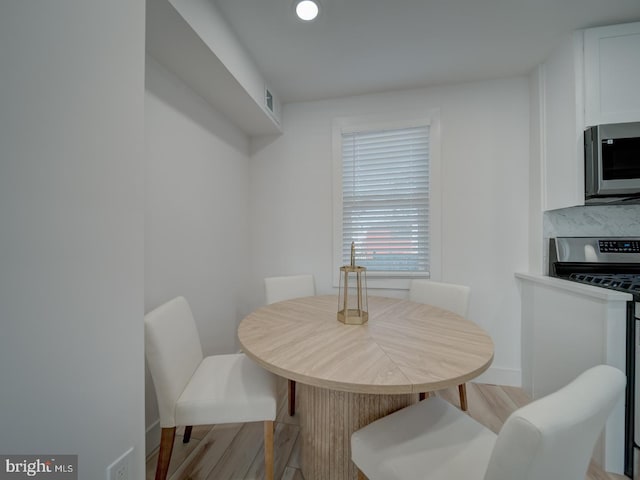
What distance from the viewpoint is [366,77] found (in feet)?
6.93

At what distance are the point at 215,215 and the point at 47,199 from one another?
1.42m

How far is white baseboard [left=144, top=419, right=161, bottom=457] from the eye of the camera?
4.63ft

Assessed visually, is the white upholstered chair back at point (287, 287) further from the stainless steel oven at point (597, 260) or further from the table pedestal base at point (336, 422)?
the stainless steel oven at point (597, 260)

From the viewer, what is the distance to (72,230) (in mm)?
739

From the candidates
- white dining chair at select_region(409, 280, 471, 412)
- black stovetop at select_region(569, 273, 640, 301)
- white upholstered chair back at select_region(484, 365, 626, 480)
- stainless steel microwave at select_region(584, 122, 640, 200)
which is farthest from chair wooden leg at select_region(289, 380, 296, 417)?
stainless steel microwave at select_region(584, 122, 640, 200)

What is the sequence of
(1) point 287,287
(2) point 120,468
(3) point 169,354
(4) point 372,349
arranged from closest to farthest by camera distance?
(2) point 120,468, (4) point 372,349, (3) point 169,354, (1) point 287,287

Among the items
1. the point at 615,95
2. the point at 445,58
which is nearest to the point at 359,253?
the point at 445,58

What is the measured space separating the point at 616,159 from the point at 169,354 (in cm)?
275

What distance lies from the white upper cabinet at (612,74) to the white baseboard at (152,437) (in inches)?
129

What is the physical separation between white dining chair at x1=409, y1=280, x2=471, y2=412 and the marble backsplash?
0.85 metres

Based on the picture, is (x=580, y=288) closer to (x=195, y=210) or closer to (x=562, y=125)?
(x=562, y=125)

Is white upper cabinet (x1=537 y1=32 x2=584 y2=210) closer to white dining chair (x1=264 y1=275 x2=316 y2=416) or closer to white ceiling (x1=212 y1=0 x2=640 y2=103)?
white ceiling (x1=212 y1=0 x2=640 y2=103)

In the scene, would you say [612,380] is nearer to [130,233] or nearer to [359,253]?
[130,233]

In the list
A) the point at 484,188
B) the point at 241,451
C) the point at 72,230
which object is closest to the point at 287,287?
the point at 241,451
